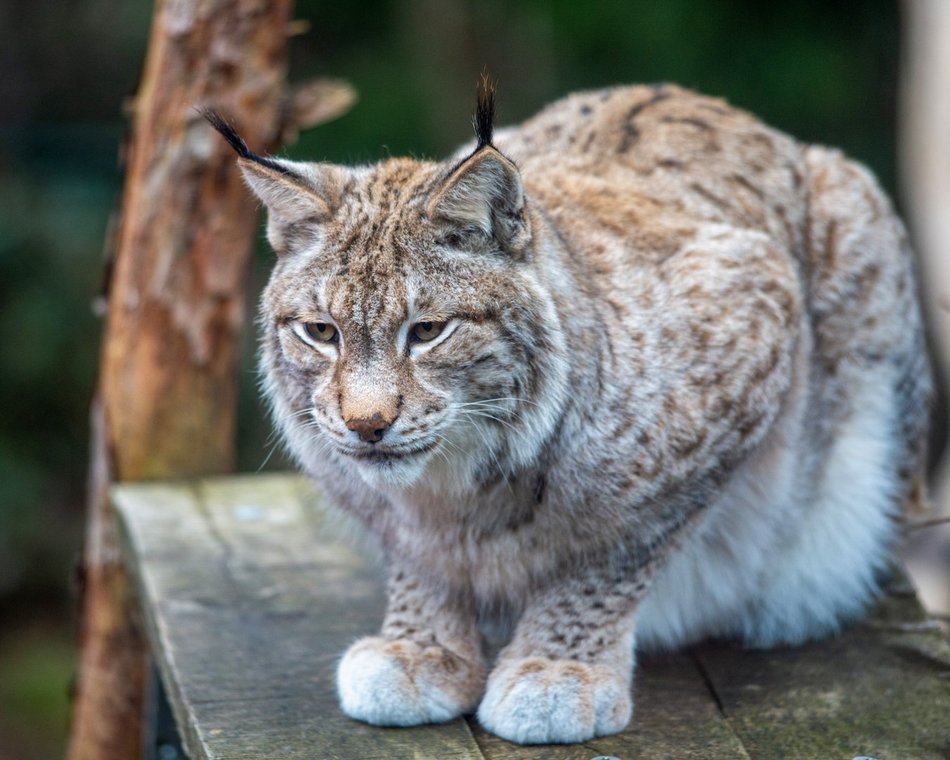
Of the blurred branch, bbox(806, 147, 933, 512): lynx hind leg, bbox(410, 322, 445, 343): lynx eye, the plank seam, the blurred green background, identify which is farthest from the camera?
the blurred green background

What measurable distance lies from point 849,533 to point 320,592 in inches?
60.6

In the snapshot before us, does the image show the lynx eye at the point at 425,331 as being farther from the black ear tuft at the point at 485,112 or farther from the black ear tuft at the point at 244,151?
the black ear tuft at the point at 244,151

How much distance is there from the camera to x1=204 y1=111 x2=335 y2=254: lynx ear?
311 centimetres

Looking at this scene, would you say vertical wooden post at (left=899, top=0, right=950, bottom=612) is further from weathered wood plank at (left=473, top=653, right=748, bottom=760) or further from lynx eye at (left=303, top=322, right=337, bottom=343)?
lynx eye at (left=303, top=322, right=337, bottom=343)

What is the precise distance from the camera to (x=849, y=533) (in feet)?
13.2

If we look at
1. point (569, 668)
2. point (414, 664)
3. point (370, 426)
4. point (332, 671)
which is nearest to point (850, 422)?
point (569, 668)

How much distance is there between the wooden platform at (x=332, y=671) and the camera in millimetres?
3174

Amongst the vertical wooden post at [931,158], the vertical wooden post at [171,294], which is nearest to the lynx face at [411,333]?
the vertical wooden post at [171,294]

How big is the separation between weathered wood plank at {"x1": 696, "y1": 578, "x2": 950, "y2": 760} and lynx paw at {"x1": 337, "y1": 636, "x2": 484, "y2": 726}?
648mm

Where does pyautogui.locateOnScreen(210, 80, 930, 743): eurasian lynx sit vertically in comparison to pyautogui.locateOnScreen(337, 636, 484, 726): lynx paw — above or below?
above

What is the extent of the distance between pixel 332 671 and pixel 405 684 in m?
0.37

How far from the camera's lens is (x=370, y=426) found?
2.85m

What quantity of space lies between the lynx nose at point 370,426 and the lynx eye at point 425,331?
21cm

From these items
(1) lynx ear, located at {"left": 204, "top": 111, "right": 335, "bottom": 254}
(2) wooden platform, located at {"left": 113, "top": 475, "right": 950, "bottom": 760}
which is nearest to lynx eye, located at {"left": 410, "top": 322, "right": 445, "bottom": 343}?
(1) lynx ear, located at {"left": 204, "top": 111, "right": 335, "bottom": 254}
